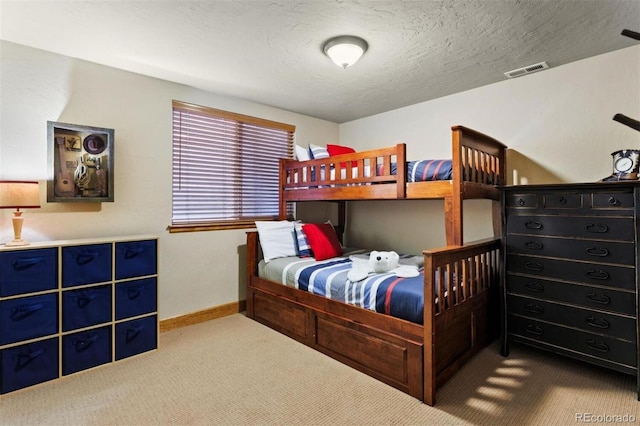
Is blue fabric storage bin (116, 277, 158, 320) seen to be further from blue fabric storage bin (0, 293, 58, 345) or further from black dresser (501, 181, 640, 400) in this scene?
black dresser (501, 181, 640, 400)

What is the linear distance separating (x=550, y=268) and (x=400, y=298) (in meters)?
1.11

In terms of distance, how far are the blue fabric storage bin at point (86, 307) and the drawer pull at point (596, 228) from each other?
11.0ft

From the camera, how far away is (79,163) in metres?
2.50

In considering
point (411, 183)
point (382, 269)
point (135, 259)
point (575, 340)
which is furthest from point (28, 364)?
point (575, 340)

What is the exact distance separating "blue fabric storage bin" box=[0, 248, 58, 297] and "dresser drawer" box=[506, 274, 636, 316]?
322 centimetres

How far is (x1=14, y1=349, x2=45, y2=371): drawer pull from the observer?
2037 millimetres

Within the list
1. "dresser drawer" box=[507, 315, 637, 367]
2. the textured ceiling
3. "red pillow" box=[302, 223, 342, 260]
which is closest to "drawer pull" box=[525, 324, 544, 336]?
"dresser drawer" box=[507, 315, 637, 367]

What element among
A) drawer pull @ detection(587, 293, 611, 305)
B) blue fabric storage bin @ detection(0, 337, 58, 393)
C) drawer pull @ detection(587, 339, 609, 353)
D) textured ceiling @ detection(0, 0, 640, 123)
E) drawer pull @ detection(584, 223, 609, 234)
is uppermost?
textured ceiling @ detection(0, 0, 640, 123)

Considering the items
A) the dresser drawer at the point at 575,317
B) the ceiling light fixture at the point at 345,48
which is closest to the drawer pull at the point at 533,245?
the dresser drawer at the point at 575,317

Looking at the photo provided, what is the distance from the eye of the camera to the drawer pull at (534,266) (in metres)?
2.29

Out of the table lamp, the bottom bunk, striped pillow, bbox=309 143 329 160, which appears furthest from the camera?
striped pillow, bbox=309 143 329 160

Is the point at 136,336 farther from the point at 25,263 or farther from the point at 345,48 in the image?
the point at 345,48

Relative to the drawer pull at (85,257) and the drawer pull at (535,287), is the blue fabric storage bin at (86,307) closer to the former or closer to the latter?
the drawer pull at (85,257)

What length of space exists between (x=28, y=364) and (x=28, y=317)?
11.8 inches
